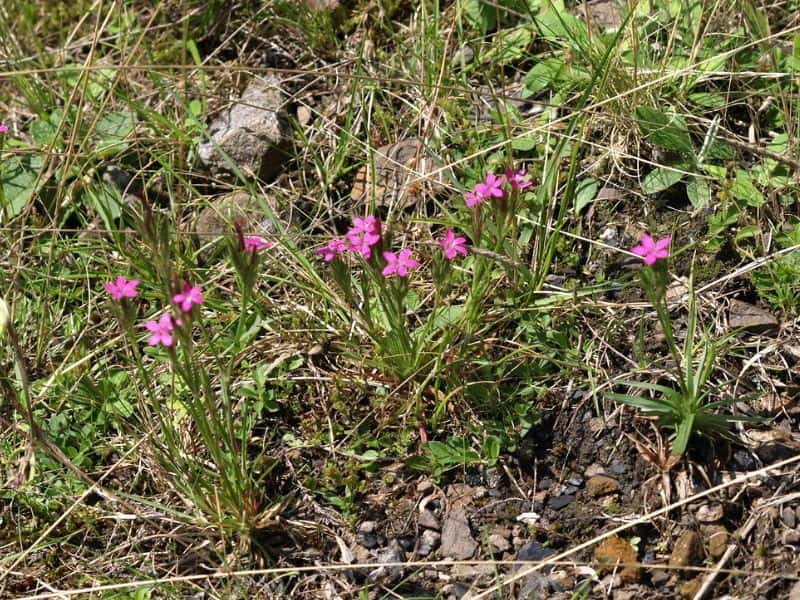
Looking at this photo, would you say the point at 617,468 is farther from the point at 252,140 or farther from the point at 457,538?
the point at 252,140

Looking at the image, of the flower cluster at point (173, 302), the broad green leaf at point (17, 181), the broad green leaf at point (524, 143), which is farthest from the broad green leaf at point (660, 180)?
the broad green leaf at point (17, 181)

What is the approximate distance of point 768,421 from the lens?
219cm

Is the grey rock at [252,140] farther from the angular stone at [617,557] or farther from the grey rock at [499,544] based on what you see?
the angular stone at [617,557]

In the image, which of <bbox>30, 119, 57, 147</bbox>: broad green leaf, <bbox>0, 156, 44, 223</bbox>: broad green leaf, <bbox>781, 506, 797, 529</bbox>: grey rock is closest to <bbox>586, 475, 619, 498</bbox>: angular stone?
<bbox>781, 506, 797, 529</bbox>: grey rock

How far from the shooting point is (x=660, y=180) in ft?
9.04

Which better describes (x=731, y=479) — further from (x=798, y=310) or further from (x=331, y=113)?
(x=331, y=113)

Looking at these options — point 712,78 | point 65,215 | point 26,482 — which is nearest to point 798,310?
point 712,78

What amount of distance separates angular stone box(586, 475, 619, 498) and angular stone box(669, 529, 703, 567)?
20cm

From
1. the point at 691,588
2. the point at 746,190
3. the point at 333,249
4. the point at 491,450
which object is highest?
the point at 333,249

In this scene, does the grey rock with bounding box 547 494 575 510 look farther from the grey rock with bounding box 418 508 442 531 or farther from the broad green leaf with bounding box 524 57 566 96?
the broad green leaf with bounding box 524 57 566 96

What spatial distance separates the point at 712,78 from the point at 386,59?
111cm

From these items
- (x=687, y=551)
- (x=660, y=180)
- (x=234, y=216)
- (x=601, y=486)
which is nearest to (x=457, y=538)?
(x=601, y=486)

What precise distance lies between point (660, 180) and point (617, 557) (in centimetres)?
117

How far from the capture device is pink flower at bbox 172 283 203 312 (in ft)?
6.31
